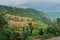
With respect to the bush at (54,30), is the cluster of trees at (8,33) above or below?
above

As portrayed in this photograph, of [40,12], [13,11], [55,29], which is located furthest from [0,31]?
[40,12]

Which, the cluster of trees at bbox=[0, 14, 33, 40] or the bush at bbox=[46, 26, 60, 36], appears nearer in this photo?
the cluster of trees at bbox=[0, 14, 33, 40]

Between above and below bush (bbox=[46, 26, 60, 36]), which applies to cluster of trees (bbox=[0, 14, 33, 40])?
above

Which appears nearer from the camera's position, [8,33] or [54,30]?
[8,33]

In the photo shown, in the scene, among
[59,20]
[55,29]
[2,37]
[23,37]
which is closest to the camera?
[2,37]

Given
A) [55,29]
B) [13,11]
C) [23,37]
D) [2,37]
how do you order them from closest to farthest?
[2,37], [23,37], [55,29], [13,11]

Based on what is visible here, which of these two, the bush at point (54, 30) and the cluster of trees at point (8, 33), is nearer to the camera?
the cluster of trees at point (8, 33)

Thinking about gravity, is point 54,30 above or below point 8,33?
below

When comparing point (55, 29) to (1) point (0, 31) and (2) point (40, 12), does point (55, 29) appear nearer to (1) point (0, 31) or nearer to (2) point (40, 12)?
(1) point (0, 31)

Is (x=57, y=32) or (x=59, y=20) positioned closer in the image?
(x=57, y=32)

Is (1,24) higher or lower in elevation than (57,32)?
higher
